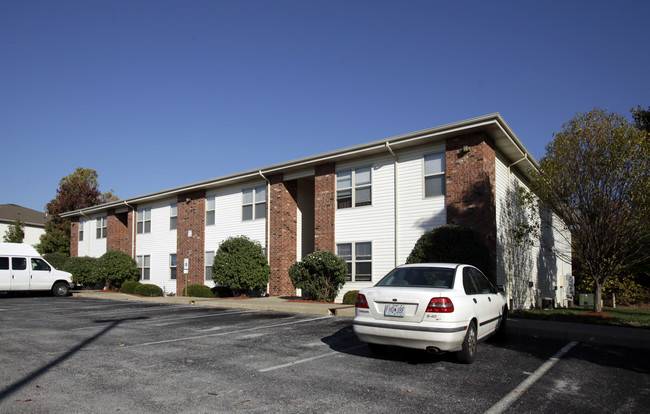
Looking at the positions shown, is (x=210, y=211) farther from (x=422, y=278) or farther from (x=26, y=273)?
(x=422, y=278)

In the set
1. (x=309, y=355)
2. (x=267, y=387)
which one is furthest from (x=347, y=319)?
(x=267, y=387)

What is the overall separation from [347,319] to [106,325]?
18.9 feet

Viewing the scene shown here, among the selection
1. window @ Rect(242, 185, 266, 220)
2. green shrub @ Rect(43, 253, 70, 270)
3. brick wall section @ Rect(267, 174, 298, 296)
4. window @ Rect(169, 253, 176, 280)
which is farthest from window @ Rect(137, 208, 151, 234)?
brick wall section @ Rect(267, 174, 298, 296)

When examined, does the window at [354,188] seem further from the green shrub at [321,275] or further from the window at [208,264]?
the window at [208,264]

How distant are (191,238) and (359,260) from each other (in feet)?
35.6

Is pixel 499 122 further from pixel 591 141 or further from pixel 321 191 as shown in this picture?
pixel 321 191

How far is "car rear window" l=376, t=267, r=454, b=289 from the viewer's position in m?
7.34

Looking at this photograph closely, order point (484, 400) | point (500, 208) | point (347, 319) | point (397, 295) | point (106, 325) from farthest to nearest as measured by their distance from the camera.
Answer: point (500, 208) < point (347, 319) < point (106, 325) < point (397, 295) < point (484, 400)

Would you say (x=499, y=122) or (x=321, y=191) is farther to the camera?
(x=321, y=191)

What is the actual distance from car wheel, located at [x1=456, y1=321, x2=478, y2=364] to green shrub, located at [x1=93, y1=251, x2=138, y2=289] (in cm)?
Result: 2364

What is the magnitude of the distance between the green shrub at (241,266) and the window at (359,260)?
4.00 meters

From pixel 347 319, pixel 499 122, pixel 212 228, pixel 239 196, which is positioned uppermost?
pixel 499 122

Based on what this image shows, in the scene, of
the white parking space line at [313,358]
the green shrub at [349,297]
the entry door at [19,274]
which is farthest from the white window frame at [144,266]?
the white parking space line at [313,358]

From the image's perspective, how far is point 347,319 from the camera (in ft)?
39.9
